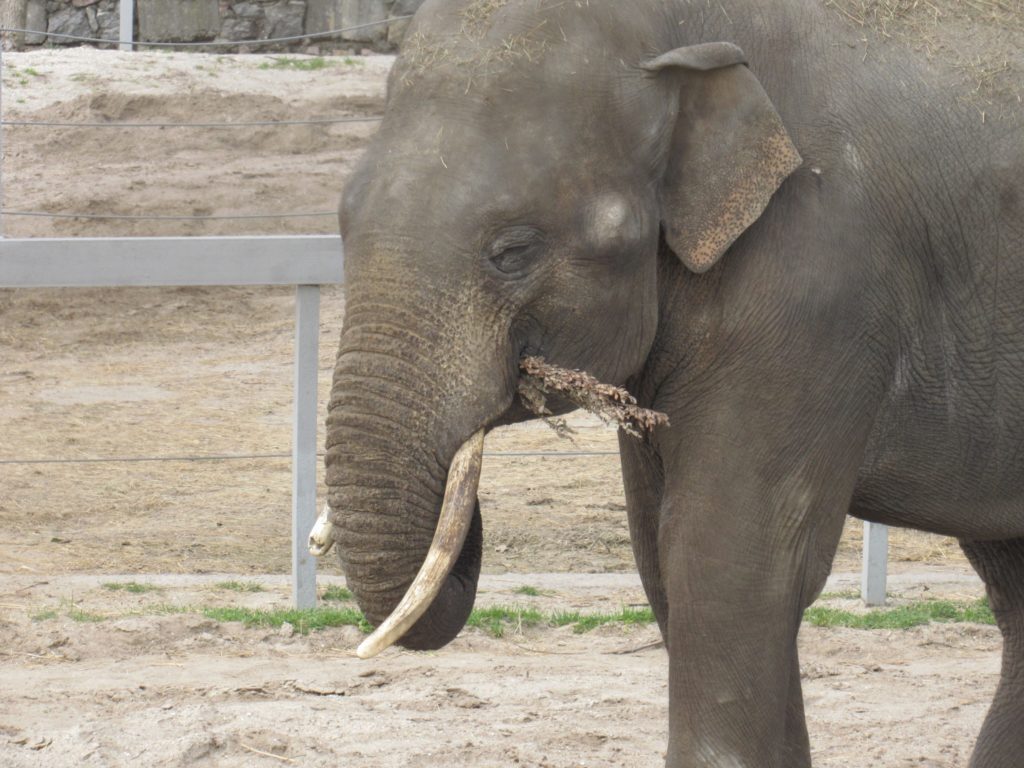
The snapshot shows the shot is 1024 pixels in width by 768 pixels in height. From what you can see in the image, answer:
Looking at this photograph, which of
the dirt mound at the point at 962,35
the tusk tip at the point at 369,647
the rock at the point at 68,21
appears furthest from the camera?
the rock at the point at 68,21

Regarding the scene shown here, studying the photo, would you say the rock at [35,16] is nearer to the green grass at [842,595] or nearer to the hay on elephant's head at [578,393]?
the green grass at [842,595]

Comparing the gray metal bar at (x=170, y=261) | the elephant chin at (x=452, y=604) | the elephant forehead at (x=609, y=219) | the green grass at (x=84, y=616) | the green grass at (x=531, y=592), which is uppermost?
the elephant forehead at (x=609, y=219)

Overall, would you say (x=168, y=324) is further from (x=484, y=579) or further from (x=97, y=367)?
(x=484, y=579)

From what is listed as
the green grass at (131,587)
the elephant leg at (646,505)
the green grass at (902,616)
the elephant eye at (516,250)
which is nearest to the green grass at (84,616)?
the green grass at (131,587)

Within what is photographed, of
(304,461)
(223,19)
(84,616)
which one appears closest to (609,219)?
(304,461)

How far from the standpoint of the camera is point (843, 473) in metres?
3.71

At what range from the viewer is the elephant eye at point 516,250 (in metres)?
3.42

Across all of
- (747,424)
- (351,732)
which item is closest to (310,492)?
(351,732)

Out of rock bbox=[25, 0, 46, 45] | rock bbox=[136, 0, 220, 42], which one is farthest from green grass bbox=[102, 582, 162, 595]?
rock bbox=[25, 0, 46, 45]

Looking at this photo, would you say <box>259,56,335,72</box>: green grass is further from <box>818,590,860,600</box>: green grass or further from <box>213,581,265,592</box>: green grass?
<box>818,590,860,600</box>: green grass

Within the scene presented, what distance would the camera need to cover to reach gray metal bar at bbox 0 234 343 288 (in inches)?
260

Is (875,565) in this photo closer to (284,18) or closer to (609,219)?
(609,219)

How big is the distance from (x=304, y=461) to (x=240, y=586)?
662mm

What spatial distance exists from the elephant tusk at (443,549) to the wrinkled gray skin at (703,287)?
0.13 ft
